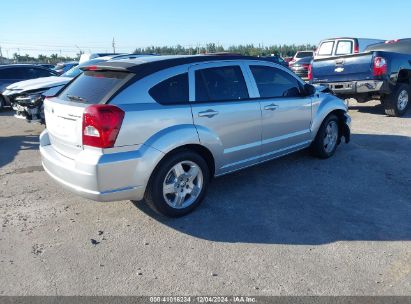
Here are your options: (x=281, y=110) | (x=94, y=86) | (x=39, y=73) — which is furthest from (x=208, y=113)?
(x=39, y=73)

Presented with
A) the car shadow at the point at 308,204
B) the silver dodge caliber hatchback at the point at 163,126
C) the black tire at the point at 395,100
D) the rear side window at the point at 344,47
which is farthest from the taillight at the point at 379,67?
the rear side window at the point at 344,47

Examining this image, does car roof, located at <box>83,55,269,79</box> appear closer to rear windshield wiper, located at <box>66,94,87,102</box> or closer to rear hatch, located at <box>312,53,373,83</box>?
rear windshield wiper, located at <box>66,94,87,102</box>

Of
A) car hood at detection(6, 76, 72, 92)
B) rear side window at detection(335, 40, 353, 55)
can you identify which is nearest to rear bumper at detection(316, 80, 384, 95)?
rear side window at detection(335, 40, 353, 55)

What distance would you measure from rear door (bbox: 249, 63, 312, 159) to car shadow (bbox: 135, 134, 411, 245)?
0.49 m

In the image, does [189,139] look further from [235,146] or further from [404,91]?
[404,91]

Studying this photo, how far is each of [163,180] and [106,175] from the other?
0.65 m

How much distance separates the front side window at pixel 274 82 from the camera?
4895 millimetres

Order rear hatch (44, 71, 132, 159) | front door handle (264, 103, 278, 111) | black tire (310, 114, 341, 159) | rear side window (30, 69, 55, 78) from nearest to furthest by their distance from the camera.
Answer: rear hatch (44, 71, 132, 159)
front door handle (264, 103, 278, 111)
black tire (310, 114, 341, 159)
rear side window (30, 69, 55, 78)

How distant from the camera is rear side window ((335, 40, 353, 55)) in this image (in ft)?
45.2

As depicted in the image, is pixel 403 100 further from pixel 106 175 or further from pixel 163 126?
pixel 106 175

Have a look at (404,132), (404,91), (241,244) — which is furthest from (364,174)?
(404,91)

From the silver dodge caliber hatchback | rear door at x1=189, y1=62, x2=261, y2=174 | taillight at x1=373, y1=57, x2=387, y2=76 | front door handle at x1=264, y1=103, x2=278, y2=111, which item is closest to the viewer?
the silver dodge caliber hatchback

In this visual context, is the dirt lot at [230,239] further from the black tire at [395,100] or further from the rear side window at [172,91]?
the black tire at [395,100]

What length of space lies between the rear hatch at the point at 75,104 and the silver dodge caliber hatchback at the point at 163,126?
0.04 ft
